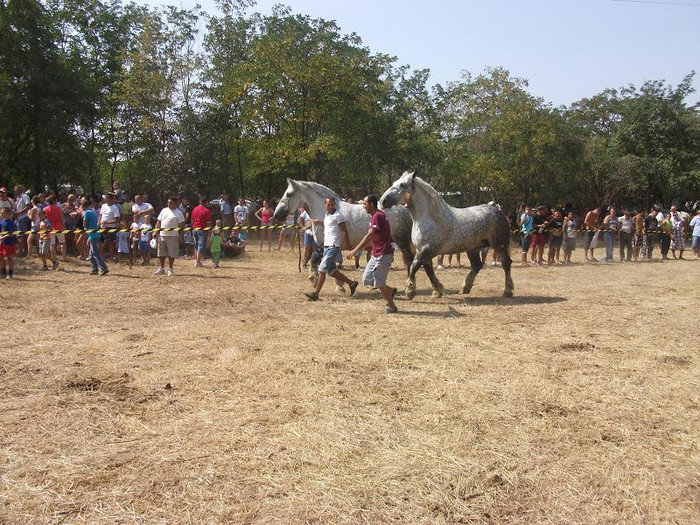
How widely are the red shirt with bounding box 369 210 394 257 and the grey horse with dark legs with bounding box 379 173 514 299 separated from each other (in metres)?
1.04

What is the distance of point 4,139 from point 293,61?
11.2 metres

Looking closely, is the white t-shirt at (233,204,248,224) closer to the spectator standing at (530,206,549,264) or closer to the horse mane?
the spectator standing at (530,206,549,264)

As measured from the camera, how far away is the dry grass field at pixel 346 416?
336 centimetres

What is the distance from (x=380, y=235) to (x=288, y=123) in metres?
17.0

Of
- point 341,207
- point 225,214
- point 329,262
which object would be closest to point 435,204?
point 341,207

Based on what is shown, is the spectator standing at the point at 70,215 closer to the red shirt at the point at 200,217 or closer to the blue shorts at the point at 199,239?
the blue shorts at the point at 199,239

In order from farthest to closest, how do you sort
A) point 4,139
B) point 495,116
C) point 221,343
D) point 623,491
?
point 495,116 → point 4,139 → point 221,343 → point 623,491

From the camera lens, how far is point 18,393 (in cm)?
498

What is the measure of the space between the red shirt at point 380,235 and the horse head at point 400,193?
3.36ft

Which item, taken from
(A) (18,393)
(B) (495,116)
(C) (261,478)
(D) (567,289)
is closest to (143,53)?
(B) (495,116)

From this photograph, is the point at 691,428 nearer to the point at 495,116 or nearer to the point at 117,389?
the point at 117,389

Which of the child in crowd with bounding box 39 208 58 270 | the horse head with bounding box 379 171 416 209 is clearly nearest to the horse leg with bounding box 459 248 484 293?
the horse head with bounding box 379 171 416 209

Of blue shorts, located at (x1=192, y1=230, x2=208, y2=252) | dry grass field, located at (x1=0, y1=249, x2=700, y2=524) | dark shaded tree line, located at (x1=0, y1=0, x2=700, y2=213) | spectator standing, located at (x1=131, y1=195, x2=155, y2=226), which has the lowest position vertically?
dry grass field, located at (x1=0, y1=249, x2=700, y2=524)

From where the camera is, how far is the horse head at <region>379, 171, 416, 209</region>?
31.3ft
